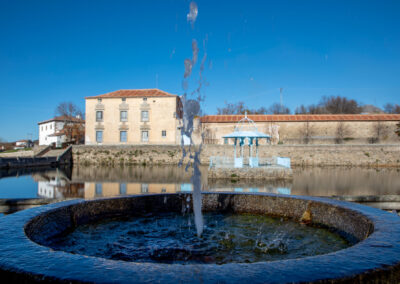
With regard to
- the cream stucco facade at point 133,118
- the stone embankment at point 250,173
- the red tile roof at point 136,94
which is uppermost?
the red tile roof at point 136,94

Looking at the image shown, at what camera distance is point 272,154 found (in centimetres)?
2953

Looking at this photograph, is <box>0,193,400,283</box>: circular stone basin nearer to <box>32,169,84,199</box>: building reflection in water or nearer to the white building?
<box>32,169,84,199</box>: building reflection in water

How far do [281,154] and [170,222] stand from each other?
2627 centimetres

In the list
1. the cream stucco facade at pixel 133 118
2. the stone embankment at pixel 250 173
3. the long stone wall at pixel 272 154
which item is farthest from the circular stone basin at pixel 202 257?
the cream stucco facade at pixel 133 118

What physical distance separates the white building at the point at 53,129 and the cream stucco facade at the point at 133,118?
15729 mm

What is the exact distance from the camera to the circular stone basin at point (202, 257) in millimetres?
1485

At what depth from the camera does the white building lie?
51.1 m

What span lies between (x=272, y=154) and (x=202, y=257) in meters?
27.7

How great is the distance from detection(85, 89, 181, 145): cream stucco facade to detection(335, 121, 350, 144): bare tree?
18.6 m

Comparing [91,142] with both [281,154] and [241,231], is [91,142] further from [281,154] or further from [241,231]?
[241,231]

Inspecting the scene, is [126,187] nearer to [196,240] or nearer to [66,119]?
[196,240]

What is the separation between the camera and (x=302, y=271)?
5.04ft

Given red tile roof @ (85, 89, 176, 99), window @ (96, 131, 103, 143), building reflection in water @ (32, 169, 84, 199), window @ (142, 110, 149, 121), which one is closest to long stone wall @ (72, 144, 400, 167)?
window @ (96, 131, 103, 143)

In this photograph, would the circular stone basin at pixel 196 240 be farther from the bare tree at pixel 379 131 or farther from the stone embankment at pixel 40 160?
the bare tree at pixel 379 131
